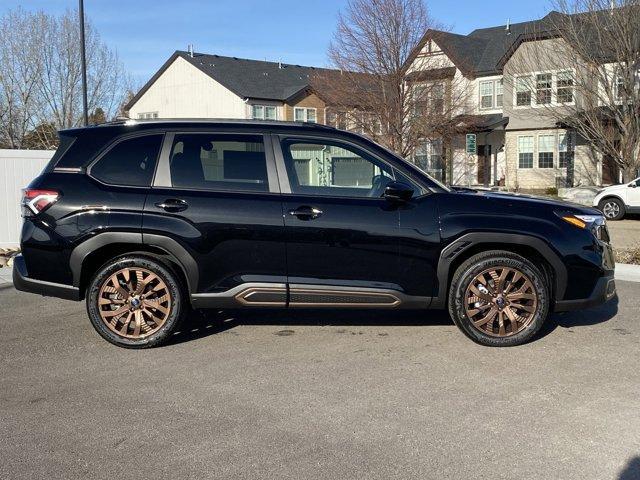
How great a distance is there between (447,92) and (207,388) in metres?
24.9

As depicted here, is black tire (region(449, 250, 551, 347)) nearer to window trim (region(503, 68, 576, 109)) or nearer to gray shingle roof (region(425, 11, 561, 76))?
window trim (region(503, 68, 576, 109))

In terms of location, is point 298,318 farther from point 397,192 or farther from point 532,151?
point 532,151

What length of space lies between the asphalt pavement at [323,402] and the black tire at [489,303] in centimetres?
12

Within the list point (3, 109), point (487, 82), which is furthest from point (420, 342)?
point (487, 82)

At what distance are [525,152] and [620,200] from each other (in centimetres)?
1484

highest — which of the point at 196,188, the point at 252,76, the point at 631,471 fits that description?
the point at 252,76

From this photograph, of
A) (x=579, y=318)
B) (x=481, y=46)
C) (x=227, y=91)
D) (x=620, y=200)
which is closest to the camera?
(x=579, y=318)

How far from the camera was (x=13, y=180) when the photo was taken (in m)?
12.0

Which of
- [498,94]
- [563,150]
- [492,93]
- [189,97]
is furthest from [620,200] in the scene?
[189,97]

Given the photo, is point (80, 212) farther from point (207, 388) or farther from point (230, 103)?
point (230, 103)

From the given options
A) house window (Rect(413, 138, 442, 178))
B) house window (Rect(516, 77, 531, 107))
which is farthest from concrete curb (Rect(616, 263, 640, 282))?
house window (Rect(413, 138, 442, 178))

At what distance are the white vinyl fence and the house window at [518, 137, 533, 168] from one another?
25.6 m

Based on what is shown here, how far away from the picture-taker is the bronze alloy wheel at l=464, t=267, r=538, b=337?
546 cm

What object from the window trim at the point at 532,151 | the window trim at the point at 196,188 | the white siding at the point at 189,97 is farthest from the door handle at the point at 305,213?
the white siding at the point at 189,97
